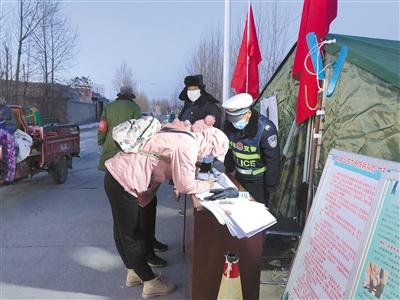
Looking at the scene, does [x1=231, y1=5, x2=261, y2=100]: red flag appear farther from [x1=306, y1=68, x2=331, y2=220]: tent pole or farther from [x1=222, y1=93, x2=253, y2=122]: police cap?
[x1=306, y1=68, x2=331, y2=220]: tent pole

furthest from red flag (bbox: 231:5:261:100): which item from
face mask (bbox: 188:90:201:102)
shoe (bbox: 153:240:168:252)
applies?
shoe (bbox: 153:240:168:252)

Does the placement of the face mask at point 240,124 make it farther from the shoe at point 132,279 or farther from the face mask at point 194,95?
the shoe at point 132,279

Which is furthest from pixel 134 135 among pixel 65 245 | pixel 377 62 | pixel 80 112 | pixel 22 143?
pixel 80 112

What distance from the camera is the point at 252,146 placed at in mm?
3859

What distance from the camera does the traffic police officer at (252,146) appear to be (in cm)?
369

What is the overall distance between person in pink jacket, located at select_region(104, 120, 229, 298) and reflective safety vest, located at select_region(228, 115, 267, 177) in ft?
2.51

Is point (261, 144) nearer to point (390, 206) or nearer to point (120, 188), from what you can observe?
point (120, 188)

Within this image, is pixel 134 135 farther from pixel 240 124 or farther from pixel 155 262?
pixel 155 262

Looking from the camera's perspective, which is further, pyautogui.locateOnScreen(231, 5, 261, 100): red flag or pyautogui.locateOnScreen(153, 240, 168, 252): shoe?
pyautogui.locateOnScreen(231, 5, 261, 100): red flag

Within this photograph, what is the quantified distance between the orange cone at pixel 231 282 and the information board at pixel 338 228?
1.16 feet

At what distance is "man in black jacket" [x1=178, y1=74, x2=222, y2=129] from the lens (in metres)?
4.89

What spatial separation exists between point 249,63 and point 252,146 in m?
2.65

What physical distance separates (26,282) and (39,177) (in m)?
5.80

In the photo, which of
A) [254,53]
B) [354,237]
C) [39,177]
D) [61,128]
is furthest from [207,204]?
[39,177]
